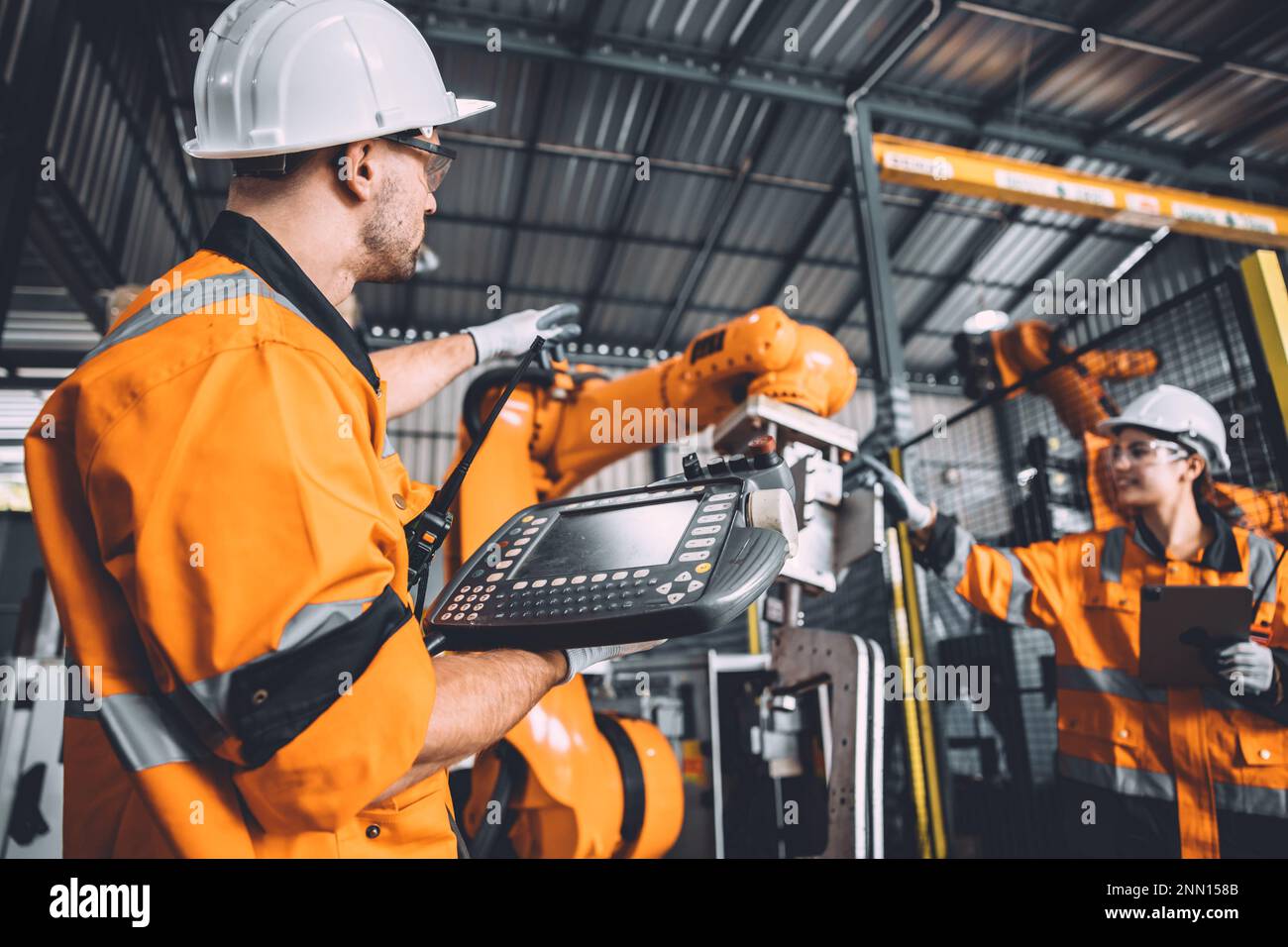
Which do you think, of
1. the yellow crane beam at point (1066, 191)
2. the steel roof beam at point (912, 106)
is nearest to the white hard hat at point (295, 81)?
the steel roof beam at point (912, 106)

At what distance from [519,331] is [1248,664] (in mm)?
2219

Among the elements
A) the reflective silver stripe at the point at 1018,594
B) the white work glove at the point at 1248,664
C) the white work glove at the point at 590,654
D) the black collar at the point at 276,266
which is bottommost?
the white work glove at the point at 1248,664

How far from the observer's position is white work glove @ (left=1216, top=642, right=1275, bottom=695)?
7.32 ft

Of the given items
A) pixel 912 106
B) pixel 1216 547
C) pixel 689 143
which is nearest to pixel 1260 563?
pixel 1216 547

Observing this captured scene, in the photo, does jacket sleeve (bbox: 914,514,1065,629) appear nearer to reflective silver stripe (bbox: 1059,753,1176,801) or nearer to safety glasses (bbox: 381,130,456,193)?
reflective silver stripe (bbox: 1059,753,1176,801)

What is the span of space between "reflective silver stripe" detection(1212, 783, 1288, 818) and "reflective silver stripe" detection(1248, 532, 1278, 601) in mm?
573

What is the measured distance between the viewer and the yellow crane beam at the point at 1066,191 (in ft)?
18.3

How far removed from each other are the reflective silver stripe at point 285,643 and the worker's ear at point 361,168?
653 millimetres

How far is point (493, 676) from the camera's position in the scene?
2.93ft

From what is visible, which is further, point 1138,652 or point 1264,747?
point 1138,652

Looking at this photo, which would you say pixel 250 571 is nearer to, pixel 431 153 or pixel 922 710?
pixel 431 153

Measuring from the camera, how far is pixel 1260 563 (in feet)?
8.39

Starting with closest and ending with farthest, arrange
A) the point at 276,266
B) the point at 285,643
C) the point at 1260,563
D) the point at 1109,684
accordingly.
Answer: the point at 285,643
the point at 276,266
the point at 1260,563
the point at 1109,684

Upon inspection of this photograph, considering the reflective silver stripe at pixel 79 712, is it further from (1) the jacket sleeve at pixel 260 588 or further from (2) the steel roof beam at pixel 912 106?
(2) the steel roof beam at pixel 912 106
